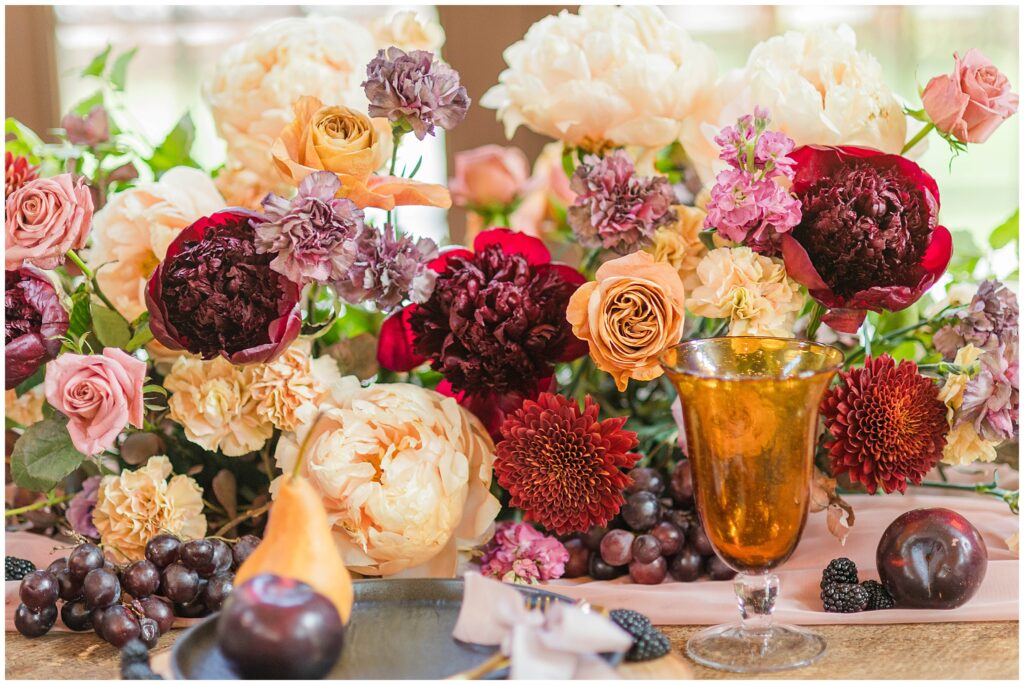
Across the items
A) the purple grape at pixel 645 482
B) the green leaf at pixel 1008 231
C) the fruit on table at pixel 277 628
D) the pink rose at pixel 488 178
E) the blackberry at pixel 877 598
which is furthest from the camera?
the pink rose at pixel 488 178

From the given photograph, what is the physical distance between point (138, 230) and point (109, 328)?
0.30ft

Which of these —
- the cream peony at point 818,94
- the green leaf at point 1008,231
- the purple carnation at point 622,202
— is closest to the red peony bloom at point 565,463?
the purple carnation at point 622,202

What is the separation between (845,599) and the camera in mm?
784

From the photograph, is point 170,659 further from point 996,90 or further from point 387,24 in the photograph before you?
point 996,90

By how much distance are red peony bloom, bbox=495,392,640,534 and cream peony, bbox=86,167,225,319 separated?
35cm

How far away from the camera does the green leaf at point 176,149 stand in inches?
42.9

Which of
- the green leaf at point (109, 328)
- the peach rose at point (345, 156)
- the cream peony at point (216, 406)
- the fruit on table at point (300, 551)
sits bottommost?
the fruit on table at point (300, 551)

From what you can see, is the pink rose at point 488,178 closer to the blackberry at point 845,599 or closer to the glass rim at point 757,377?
the glass rim at point 757,377

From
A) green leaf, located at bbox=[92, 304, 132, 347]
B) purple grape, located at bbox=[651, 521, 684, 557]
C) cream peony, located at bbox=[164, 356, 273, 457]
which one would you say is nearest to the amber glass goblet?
purple grape, located at bbox=[651, 521, 684, 557]

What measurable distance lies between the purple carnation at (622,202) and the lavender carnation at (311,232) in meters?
0.22

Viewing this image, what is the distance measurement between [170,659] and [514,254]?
418mm

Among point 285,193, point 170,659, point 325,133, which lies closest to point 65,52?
point 285,193

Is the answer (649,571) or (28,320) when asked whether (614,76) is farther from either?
(28,320)

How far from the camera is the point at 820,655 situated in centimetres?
72
